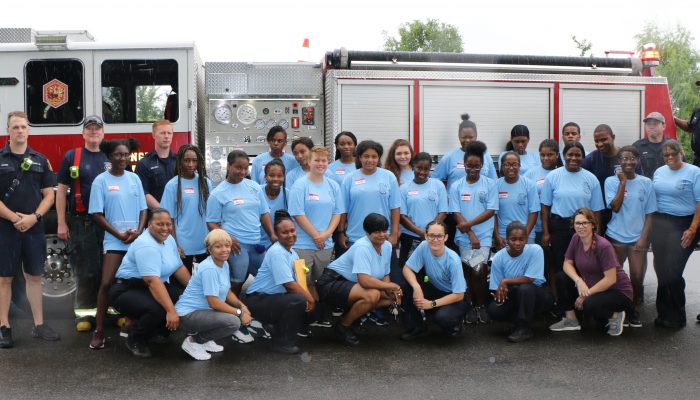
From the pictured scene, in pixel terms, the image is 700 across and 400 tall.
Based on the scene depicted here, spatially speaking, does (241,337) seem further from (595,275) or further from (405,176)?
(595,275)

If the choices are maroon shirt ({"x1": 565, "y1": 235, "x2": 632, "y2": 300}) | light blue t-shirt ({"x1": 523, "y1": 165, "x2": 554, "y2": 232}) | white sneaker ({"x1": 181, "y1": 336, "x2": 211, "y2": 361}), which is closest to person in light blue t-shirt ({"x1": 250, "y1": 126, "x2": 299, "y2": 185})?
white sneaker ({"x1": 181, "y1": 336, "x2": 211, "y2": 361})

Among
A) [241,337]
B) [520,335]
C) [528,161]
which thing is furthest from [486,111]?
[241,337]

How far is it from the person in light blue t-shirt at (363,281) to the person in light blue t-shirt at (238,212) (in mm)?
674

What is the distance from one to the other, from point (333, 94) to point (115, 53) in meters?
2.30

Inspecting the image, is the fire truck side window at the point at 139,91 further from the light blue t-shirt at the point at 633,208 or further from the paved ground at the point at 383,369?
the light blue t-shirt at the point at 633,208

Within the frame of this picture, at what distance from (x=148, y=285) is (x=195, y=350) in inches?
24.4

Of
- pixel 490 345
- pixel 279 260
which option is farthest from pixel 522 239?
pixel 279 260

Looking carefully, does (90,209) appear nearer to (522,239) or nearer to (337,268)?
(337,268)

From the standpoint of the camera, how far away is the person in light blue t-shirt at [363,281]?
6.28 metres

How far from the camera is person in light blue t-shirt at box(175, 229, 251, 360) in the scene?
5828 millimetres

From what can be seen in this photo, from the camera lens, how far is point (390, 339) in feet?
21.5

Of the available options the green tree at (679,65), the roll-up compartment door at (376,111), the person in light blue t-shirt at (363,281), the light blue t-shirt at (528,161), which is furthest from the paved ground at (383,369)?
the green tree at (679,65)

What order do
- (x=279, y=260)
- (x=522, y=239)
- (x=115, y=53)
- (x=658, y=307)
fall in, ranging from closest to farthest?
(x=279, y=260) < (x=522, y=239) < (x=658, y=307) < (x=115, y=53)

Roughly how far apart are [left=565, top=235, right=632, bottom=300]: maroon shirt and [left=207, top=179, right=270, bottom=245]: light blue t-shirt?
2803mm
